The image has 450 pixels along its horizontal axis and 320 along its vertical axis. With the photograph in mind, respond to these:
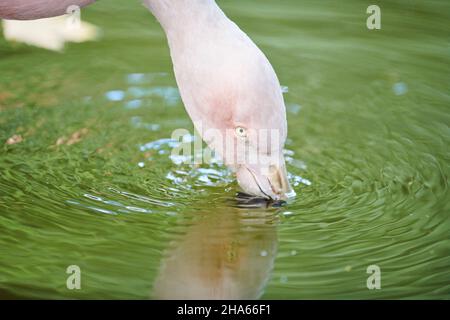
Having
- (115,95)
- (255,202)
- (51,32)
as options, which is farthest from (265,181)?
(51,32)

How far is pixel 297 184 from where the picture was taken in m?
4.00

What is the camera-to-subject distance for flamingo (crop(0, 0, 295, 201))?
3328 mm

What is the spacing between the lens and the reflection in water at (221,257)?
324 cm

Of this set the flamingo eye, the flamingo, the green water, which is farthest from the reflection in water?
the flamingo eye

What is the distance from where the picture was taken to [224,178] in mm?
4051

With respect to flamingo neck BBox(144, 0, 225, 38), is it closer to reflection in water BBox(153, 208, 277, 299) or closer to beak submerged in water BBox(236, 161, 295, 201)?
beak submerged in water BBox(236, 161, 295, 201)

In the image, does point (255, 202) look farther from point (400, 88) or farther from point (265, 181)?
point (400, 88)

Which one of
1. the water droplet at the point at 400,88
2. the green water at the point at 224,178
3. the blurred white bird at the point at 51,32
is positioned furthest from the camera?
the blurred white bird at the point at 51,32

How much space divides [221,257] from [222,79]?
0.64 m

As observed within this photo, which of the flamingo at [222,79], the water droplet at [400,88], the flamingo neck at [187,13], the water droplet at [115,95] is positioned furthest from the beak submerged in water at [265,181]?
the water droplet at [400,88]

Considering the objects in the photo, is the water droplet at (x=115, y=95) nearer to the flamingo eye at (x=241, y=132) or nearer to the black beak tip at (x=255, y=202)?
the black beak tip at (x=255, y=202)

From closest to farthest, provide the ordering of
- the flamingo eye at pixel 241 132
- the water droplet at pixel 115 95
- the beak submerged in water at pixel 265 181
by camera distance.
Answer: the flamingo eye at pixel 241 132
the beak submerged in water at pixel 265 181
the water droplet at pixel 115 95
